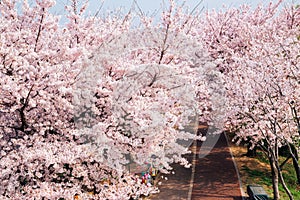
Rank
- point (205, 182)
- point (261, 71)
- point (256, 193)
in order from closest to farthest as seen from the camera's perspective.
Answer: point (261, 71), point (256, 193), point (205, 182)

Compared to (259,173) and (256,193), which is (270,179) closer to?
(259,173)

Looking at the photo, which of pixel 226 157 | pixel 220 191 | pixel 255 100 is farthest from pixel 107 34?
pixel 226 157

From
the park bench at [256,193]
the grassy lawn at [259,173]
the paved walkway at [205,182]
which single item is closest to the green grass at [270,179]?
the grassy lawn at [259,173]

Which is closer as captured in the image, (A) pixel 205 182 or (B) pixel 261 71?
(B) pixel 261 71

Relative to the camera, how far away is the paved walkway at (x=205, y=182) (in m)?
13.7

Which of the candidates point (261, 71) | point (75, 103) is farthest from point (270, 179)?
point (75, 103)

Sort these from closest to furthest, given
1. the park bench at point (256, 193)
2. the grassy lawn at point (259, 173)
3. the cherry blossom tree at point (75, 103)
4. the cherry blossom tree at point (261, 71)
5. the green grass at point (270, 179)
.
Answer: the cherry blossom tree at point (75, 103) → the cherry blossom tree at point (261, 71) → the park bench at point (256, 193) → the green grass at point (270, 179) → the grassy lawn at point (259, 173)

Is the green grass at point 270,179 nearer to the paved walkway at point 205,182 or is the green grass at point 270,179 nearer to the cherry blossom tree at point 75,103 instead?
the paved walkway at point 205,182

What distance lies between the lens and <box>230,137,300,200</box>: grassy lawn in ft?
48.4

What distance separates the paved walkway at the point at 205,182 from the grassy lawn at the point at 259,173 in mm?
479

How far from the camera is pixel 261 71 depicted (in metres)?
10.9

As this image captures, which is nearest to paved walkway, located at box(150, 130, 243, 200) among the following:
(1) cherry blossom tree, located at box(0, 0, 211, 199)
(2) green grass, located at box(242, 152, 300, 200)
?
(2) green grass, located at box(242, 152, 300, 200)

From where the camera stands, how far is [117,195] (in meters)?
8.02

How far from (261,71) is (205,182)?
6960 millimetres
